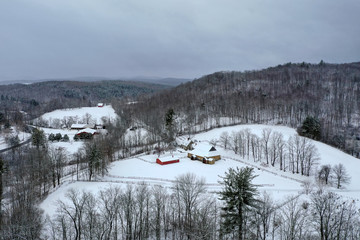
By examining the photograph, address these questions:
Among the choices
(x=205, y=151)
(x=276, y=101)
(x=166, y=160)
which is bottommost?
(x=166, y=160)

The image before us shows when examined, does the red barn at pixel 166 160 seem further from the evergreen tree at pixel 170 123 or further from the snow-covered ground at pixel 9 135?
the snow-covered ground at pixel 9 135

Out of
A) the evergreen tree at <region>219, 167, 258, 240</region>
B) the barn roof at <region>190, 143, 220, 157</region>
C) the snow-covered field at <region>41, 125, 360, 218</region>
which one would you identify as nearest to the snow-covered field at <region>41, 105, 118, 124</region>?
the snow-covered field at <region>41, 125, 360, 218</region>

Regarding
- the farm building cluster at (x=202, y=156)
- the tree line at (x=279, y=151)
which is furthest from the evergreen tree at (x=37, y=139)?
the tree line at (x=279, y=151)

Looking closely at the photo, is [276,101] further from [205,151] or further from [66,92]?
[66,92]

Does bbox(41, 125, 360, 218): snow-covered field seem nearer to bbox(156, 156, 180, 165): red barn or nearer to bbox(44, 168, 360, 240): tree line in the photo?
bbox(156, 156, 180, 165): red barn

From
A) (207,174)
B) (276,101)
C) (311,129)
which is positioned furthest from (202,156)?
(276,101)

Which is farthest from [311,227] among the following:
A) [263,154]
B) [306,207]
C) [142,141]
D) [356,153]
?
[142,141]
